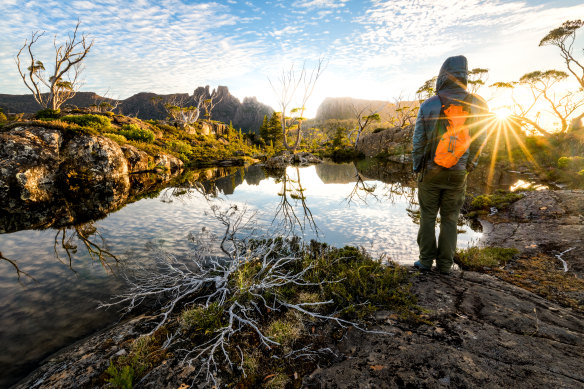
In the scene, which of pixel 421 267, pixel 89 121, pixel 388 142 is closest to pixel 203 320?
pixel 421 267

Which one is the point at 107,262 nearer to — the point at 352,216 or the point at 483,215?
the point at 352,216

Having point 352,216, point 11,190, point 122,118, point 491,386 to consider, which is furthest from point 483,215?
point 122,118

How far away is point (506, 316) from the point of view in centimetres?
247

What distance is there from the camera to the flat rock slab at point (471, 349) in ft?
5.44

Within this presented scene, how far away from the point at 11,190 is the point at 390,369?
1274cm

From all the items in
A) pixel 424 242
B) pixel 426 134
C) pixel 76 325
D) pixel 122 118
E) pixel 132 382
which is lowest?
pixel 76 325

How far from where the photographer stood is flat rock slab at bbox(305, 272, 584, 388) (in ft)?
5.44

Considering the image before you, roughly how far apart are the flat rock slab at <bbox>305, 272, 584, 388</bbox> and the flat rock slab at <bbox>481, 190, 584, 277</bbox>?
2307 millimetres

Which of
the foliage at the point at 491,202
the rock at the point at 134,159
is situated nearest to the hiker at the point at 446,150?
the foliage at the point at 491,202

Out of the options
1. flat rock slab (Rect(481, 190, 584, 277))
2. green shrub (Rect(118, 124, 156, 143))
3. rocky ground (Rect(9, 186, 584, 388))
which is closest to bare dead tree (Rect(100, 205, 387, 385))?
rocky ground (Rect(9, 186, 584, 388))

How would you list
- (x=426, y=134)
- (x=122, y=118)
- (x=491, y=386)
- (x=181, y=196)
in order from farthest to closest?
1. (x=122, y=118)
2. (x=181, y=196)
3. (x=426, y=134)
4. (x=491, y=386)

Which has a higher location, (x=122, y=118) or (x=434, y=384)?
(x=122, y=118)

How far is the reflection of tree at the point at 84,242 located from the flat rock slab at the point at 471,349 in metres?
4.53

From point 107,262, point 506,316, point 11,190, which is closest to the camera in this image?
point 506,316
